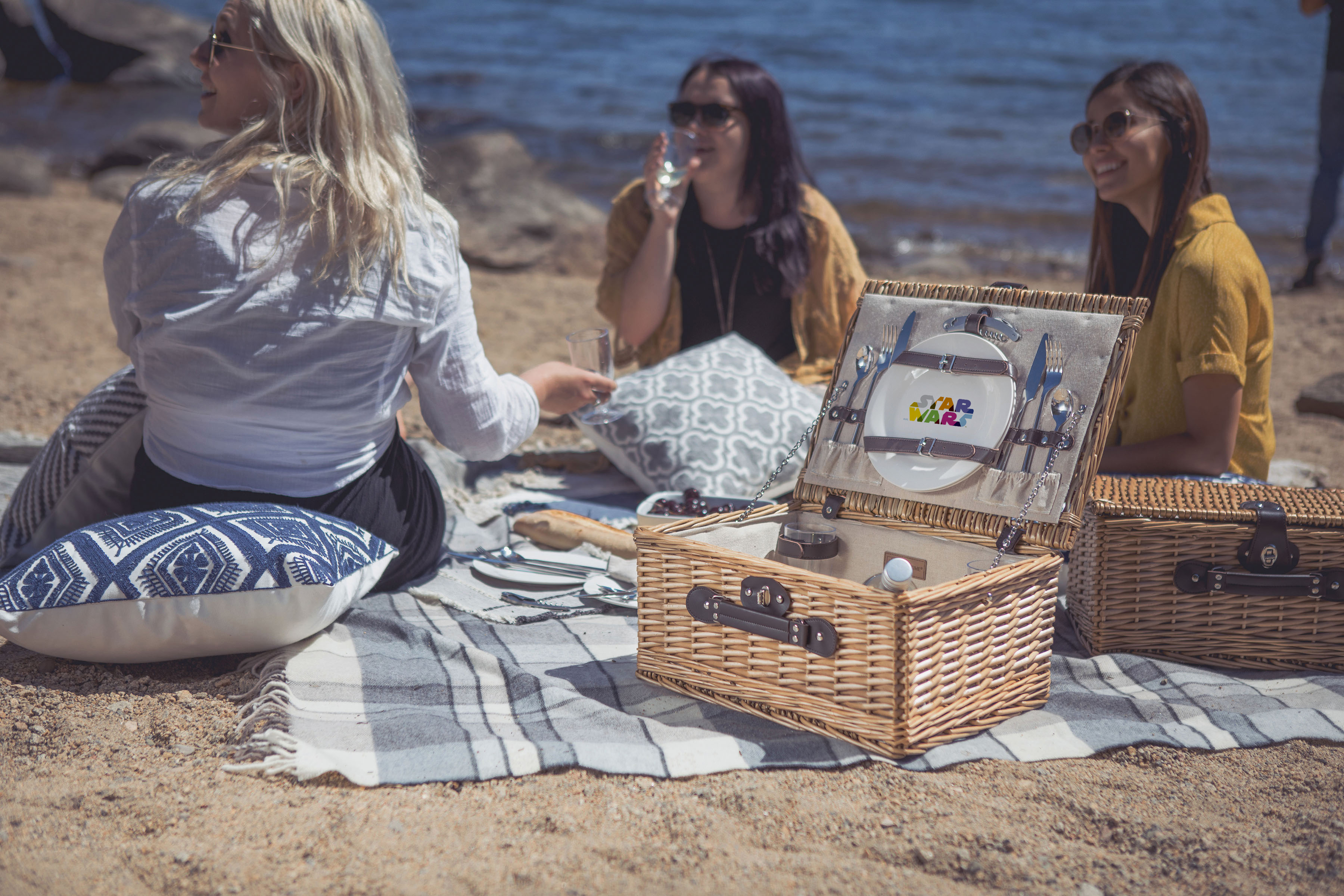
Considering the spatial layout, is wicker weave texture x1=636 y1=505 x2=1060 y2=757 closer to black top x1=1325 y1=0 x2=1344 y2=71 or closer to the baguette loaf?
the baguette loaf

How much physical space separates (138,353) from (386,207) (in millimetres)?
634

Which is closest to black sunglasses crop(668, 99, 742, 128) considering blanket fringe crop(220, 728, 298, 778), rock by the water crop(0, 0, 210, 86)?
blanket fringe crop(220, 728, 298, 778)

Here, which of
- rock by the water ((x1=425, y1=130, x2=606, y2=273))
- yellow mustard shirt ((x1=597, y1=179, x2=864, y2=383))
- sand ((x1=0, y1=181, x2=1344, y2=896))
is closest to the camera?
sand ((x1=0, y1=181, x2=1344, y2=896))

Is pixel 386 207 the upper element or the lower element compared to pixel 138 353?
upper

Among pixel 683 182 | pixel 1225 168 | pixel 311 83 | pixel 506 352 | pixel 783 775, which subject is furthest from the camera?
pixel 1225 168

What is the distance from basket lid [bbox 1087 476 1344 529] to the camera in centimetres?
222

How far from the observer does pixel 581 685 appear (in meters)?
2.24

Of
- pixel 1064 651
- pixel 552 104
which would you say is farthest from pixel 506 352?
pixel 552 104

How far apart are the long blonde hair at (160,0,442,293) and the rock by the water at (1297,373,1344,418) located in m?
4.22

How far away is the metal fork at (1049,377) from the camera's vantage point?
7.07 ft

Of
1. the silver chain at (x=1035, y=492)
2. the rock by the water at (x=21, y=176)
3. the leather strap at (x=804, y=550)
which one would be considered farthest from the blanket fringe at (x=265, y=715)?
the rock by the water at (x=21, y=176)

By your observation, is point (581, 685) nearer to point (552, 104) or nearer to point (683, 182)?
point (683, 182)

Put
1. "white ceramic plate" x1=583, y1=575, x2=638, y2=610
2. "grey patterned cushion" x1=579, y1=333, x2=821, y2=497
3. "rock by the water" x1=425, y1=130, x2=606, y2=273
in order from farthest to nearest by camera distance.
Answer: "rock by the water" x1=425, y1=130, x2=606, y2=273
"grey patterned cushion" x1=579, y1=333, x2=821, y2=497
"white ceramic plate" x1=583, y1=575, x2=638, y2=610

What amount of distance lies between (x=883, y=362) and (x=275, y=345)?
131cm
